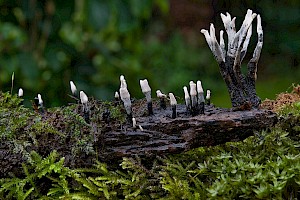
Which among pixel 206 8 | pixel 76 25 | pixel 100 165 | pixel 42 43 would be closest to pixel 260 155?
pixel 100 165

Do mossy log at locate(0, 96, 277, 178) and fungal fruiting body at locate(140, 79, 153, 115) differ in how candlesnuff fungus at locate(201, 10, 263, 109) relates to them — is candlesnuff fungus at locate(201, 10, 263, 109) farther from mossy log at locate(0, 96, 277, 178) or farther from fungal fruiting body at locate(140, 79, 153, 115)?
fungal fruiting body at locate(140, 79, 153, 115)

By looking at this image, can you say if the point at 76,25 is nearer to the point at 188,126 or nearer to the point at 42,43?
the point at 42,43

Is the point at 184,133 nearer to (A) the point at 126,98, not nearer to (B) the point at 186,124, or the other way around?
(B) the point at 186,124

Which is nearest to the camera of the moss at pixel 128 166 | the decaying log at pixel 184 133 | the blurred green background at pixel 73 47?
the moss at pixel 128 166

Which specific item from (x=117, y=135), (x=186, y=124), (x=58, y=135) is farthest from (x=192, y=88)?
(x=58, y=135)

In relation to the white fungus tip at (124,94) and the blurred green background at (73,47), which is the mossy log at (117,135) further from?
the blurred green background at (73,47)

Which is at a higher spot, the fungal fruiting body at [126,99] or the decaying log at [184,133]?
the fungal fruiting body at [126,99]

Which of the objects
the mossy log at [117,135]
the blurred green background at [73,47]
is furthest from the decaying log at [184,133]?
the blurred green background at [73,47]
